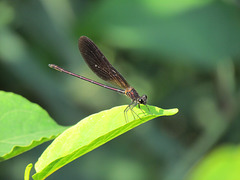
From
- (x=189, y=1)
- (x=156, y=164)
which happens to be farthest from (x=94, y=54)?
(x=156, y=164)

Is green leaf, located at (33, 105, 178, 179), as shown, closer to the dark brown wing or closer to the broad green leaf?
the broad green leaf

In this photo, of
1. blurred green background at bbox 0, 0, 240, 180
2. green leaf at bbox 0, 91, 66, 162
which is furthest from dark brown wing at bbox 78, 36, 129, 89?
blurred green background at bbox 0, 0, 240, 180

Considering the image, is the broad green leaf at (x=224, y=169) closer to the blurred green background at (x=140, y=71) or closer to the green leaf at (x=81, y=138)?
the green leaf at (x=81, y=138)

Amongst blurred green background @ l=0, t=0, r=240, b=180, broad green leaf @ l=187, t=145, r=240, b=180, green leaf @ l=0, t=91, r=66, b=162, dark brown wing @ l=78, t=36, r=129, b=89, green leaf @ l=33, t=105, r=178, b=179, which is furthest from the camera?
blurred green background @ l=0, t=0, r=240, b=180

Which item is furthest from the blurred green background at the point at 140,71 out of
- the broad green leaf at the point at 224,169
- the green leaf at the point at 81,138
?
the green leaf at the point at 81,138

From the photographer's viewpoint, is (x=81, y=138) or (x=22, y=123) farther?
Result: (x=22, y=123)

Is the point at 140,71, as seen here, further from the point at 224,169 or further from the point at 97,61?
the point at 224,169

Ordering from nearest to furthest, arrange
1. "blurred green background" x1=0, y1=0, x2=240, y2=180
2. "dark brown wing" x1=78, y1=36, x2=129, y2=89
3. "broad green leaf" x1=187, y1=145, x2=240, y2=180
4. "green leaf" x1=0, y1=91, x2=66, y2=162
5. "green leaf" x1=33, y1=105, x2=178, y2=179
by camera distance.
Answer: "green leaf" x1=33, y1=105, x2=178, y2=179
"green leaf" x1=0, y1=91, x2=66, y2=162
"broad green leaf" x1=187, y1=145, x2=240, y2=180
"dark brown wing" x1=78, y1=36, x2=129, y2=89
"blurred green background" x1=0, y1=0, x2=240, y2=180

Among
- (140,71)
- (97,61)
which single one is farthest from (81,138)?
(140,71)
